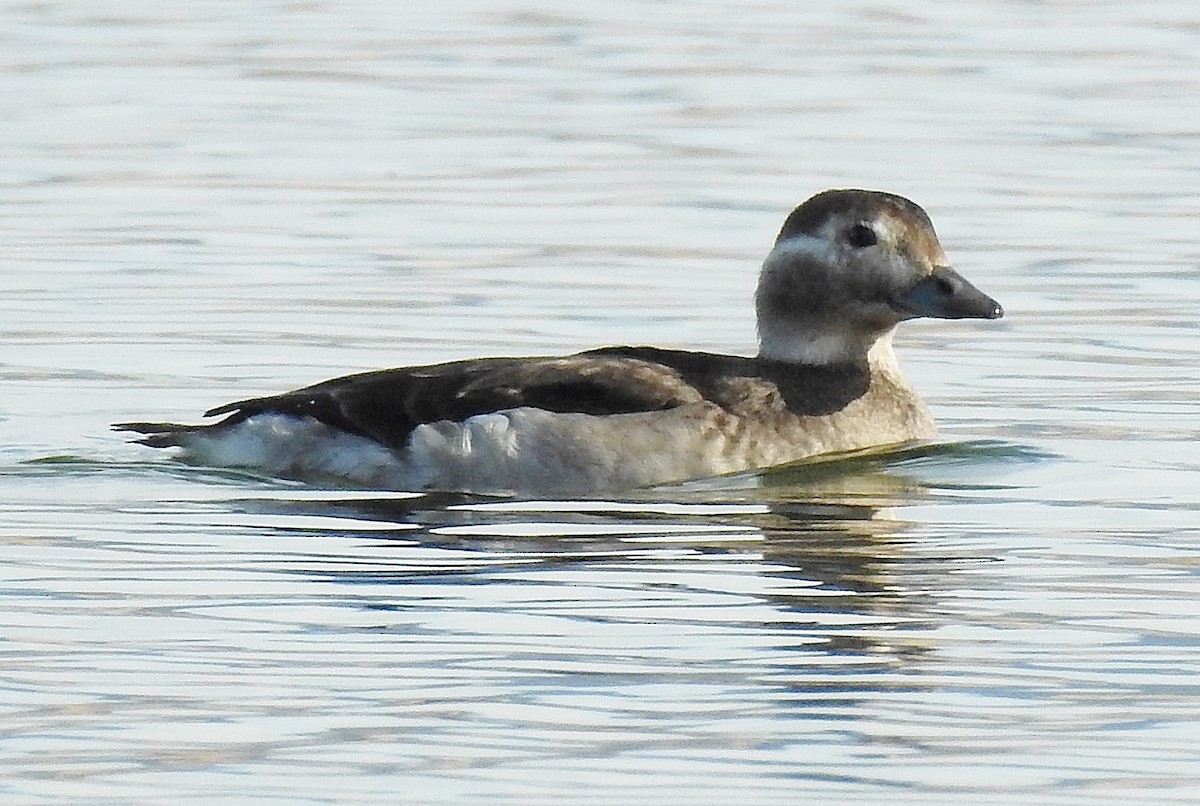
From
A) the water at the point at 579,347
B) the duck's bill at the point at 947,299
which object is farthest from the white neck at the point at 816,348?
the water at the point at 579,347

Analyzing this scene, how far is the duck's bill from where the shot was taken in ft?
36.5

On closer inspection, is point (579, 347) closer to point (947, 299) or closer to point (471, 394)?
point (947, 299)

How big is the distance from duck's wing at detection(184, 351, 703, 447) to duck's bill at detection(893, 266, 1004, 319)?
3.05 feet

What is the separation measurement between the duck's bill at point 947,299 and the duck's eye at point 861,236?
0.68ft

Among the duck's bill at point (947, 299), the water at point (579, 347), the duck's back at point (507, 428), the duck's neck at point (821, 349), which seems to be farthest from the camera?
the duck's neck at point (821, 349)

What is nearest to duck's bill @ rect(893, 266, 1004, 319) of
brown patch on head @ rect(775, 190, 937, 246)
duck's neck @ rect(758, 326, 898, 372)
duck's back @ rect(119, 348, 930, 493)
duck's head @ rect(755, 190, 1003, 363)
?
duck's head @ rect(755, 190, 1003, 363)

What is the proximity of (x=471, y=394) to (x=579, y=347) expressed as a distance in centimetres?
254

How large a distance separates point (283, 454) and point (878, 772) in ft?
14.0

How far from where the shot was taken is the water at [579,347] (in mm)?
7047

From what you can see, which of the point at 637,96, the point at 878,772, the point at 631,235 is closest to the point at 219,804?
the point at 878,772

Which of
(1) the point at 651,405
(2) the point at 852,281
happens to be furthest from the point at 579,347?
(1) the point at 651,405

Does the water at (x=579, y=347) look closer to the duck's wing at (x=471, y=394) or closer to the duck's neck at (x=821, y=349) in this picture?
the duck's wing at (x=471, y=394)

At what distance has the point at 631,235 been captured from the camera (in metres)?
15.4

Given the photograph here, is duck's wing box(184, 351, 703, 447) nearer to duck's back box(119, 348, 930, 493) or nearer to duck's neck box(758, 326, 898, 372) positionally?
duck's back box(119, 348, 930, 493)
